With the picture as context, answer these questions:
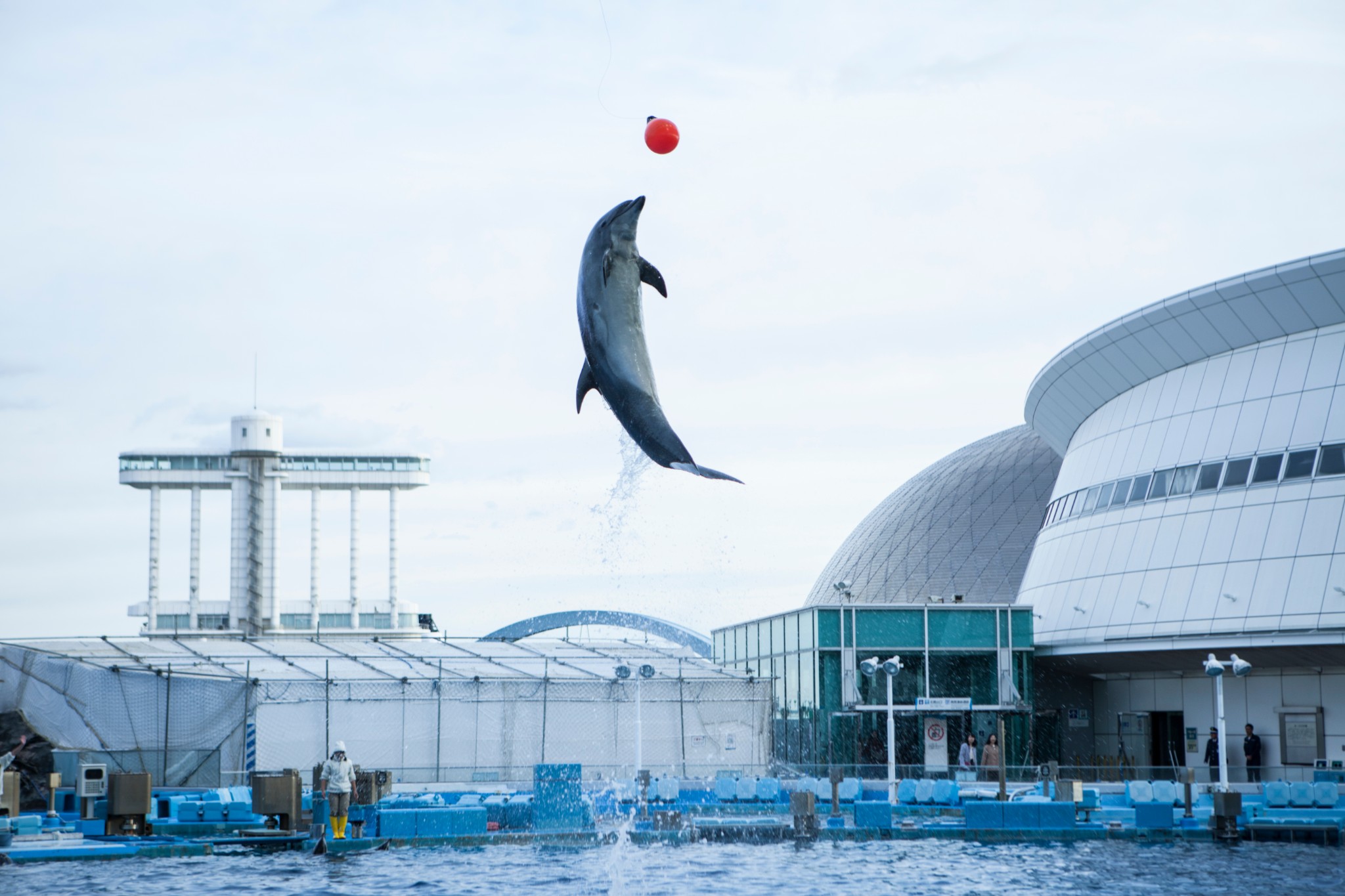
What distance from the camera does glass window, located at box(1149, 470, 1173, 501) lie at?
1585 inches

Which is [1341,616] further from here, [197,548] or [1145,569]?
[197,548]

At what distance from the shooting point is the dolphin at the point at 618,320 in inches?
461

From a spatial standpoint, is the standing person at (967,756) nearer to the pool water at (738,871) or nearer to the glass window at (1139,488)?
the glass window at (1139,488)

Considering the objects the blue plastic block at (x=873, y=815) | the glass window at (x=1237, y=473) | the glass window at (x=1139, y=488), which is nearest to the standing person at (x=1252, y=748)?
the glass window at (x=1237, y=473)

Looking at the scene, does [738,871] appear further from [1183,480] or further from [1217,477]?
[1183,480]

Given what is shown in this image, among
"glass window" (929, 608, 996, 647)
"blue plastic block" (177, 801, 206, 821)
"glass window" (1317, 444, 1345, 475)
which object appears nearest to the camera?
"blue plastic block" (177, 801, 206, 821)

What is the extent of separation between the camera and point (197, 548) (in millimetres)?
97250

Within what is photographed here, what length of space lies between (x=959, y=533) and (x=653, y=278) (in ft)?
168

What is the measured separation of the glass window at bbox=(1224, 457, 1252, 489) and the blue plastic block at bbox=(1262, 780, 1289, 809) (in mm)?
10696

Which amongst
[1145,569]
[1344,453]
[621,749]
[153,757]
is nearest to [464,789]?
[621,749]

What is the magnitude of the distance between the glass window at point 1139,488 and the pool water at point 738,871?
16912 mm

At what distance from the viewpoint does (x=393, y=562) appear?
Result: 10262 centimetres

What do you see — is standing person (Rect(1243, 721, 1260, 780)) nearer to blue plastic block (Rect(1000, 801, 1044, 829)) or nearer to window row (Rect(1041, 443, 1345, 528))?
window row (Rect(1041, 443, 1345, 528))

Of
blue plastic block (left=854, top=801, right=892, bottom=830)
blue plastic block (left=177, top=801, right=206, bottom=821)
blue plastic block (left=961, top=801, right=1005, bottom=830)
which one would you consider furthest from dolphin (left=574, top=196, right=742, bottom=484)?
blue plastic block (left=177, top=801, right=206, bottom=821)
